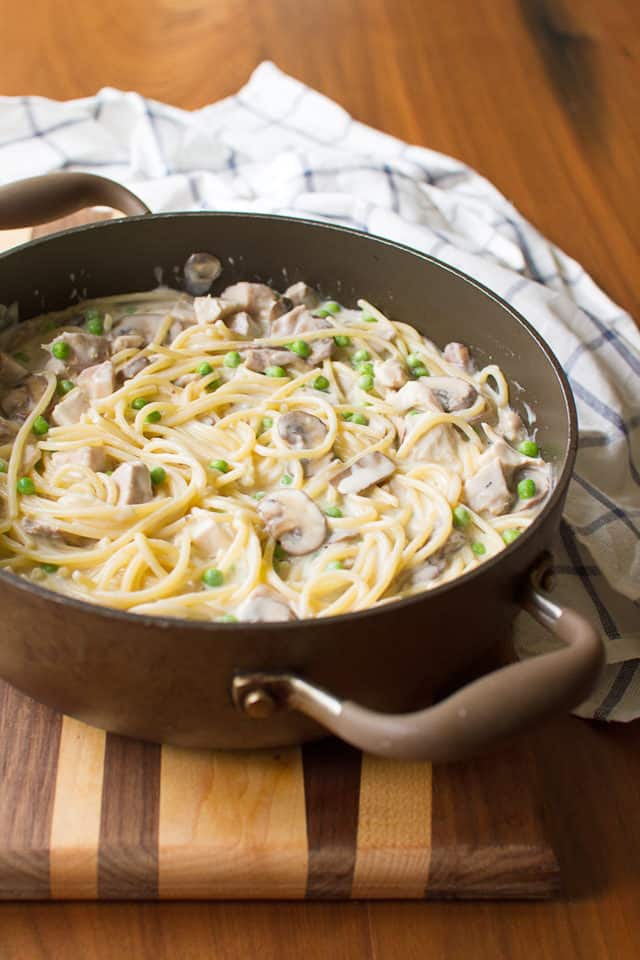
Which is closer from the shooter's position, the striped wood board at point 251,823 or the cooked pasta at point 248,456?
the striped wood board at point 251,823

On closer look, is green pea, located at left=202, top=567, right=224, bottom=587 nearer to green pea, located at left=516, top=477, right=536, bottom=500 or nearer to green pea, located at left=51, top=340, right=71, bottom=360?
green pea, located at left=516, top=477, right=536, bottom=500

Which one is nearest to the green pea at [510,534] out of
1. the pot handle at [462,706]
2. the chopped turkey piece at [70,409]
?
the pot handle at [462,706]

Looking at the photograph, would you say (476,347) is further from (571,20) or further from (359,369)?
(571,20)

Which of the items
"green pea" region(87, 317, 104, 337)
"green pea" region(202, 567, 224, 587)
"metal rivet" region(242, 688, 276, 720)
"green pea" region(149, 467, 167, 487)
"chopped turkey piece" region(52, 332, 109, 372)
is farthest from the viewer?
"green pea" region(87, 317, 104, 337)

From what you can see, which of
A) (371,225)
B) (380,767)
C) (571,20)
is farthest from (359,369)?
(571,20)

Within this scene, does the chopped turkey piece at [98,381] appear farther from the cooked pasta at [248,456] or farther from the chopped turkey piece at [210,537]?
the chopped turkey piece at [210,537]

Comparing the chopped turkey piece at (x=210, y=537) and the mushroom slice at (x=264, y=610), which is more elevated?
the mushroom slice at (x=264, y=610)

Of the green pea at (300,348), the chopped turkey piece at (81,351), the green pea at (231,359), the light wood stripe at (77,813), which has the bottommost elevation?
the light wood stripe at (77,813)

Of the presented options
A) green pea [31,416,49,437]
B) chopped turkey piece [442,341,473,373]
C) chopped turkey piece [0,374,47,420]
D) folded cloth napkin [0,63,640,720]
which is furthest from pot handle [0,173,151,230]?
chopped turkey piece [442,341,473,373]
